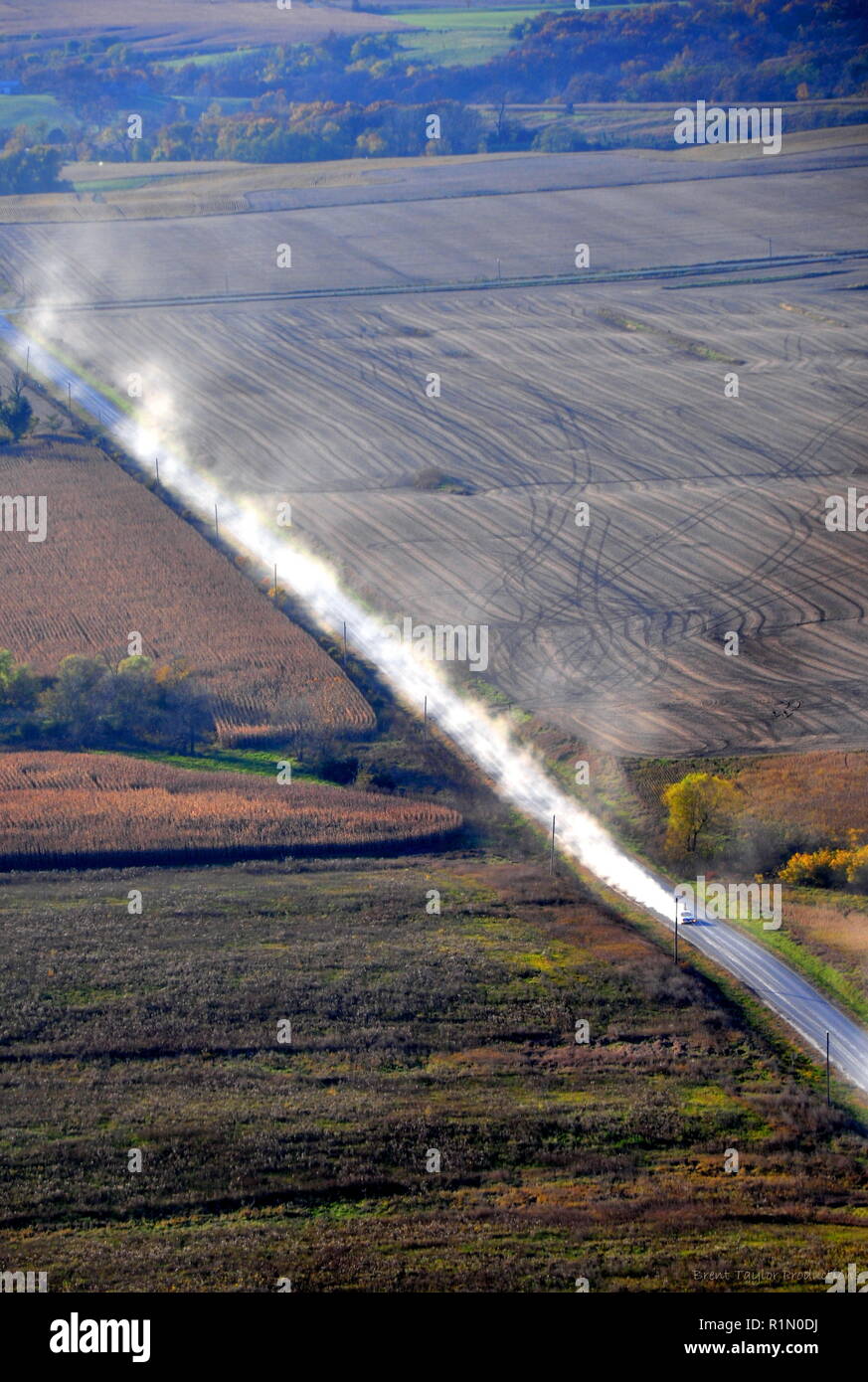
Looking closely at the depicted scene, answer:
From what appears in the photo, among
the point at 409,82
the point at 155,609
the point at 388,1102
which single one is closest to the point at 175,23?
the point at 409,82

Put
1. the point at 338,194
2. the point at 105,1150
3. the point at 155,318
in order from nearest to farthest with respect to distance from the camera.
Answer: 1. the point at 105,1150
2. the point at 155,318
3. the point at 338,194

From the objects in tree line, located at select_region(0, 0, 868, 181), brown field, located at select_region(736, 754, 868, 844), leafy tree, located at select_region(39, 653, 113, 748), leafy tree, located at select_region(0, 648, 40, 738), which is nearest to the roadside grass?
brown field, located at select_region(736, 754, 868, 844)

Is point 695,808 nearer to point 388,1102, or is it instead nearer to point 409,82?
point 388,1102

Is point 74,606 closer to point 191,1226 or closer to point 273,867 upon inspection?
point 273,867

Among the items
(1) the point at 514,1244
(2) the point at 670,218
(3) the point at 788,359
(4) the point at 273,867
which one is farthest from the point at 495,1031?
(2) the point at 670,218

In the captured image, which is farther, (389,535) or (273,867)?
(389,535)

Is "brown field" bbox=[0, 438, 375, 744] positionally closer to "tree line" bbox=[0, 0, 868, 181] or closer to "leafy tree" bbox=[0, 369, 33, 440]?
"leafy tree" bbox=[0, 369, 33, 440]

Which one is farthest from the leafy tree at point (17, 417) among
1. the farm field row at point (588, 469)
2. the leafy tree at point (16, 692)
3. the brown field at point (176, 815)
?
the brown field at point (176, 815)
